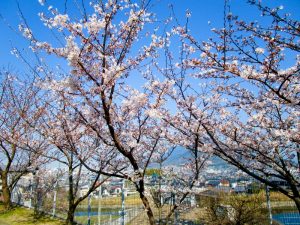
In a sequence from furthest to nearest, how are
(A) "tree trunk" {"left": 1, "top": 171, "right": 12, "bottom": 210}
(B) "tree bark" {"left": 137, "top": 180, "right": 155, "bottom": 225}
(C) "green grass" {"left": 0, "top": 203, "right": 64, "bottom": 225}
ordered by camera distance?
(A) "tree trunk" {"left": 1, "top": 171, "right": 12, "bottom": 210}
(C) "green grass" {"left": 0, "top": 203, "right": 64, "bottom": 225}
(B) "tree bark" {"left": 137, "top": 180, "right": 155, "bottom": 225}

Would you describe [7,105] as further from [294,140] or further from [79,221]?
[294,140]

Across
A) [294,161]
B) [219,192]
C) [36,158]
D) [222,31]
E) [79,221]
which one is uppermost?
[222,31]

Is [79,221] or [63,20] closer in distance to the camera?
[63,20]

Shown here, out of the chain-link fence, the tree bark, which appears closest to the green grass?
the chain-link fence

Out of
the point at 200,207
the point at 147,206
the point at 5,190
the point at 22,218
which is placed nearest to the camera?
the point at 147,206

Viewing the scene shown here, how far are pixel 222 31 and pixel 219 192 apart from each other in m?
7.19

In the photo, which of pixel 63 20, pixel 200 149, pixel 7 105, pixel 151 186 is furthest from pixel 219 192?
pixel 7 105

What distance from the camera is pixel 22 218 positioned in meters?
13.8

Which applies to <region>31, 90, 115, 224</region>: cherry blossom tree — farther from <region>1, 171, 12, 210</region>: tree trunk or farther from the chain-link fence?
<region>1, 171, 12, 210</region>: tree trunk

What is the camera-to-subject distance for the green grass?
12719mm

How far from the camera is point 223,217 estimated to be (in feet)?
34.6

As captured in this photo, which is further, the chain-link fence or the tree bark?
the chain-link fence

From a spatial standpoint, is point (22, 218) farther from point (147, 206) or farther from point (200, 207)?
point (147, 206)

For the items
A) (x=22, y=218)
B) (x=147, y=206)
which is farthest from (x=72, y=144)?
(x=22, y=218)
